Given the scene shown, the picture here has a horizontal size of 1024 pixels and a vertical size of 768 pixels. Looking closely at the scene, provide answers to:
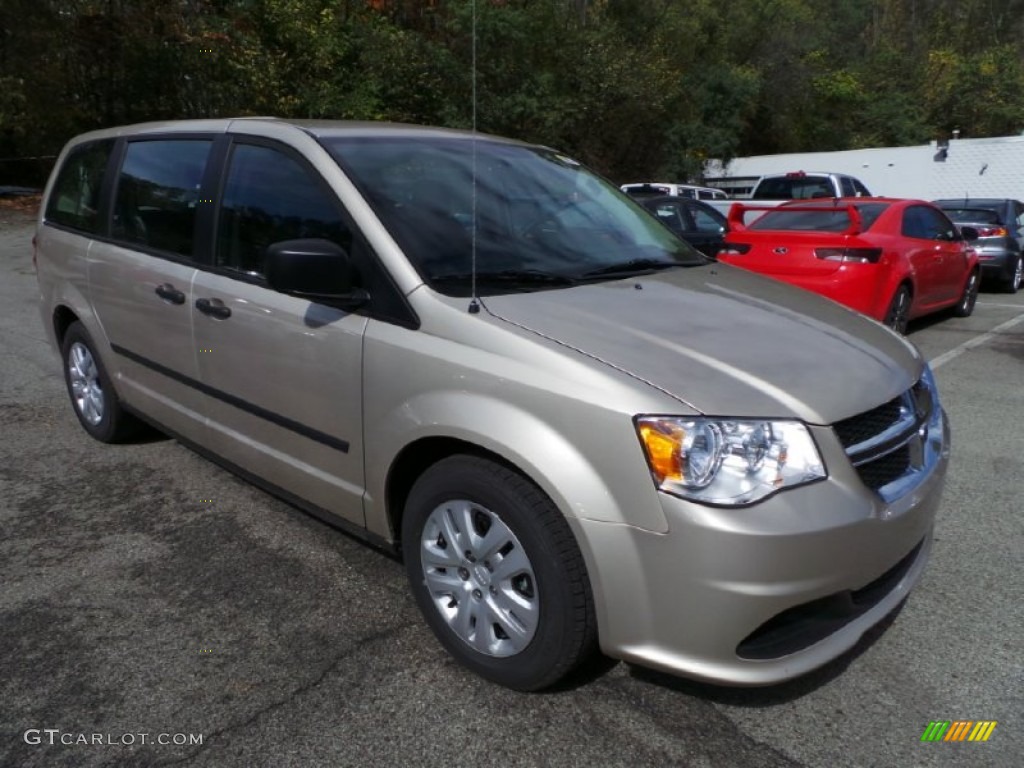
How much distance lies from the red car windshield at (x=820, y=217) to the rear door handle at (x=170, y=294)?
5792mm

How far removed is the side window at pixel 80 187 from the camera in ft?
14.9

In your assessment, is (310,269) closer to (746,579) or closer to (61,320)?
(746,579)

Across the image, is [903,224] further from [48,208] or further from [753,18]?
[753,18]

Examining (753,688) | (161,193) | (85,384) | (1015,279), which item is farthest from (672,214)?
(753,688)

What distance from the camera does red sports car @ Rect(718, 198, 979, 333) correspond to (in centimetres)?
712

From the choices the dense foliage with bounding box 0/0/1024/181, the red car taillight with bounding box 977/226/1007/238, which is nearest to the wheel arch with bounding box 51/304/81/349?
the dense foliage with bounding box 0/0/1024/181

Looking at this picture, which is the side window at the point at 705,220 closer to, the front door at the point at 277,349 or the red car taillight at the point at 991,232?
the red car taillight at the point at 991,232

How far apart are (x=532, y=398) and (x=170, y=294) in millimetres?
2117

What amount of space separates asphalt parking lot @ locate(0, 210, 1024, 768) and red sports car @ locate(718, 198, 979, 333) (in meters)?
3.31

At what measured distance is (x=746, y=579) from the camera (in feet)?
7.00

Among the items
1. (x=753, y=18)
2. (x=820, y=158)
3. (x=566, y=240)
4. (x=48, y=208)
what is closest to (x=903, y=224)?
(x=566, y=240)

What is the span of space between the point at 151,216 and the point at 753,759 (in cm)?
347

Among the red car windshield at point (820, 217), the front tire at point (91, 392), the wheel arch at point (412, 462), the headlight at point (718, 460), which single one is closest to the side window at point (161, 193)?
the front tire at point (91, 392)

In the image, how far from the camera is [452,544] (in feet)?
8.65
